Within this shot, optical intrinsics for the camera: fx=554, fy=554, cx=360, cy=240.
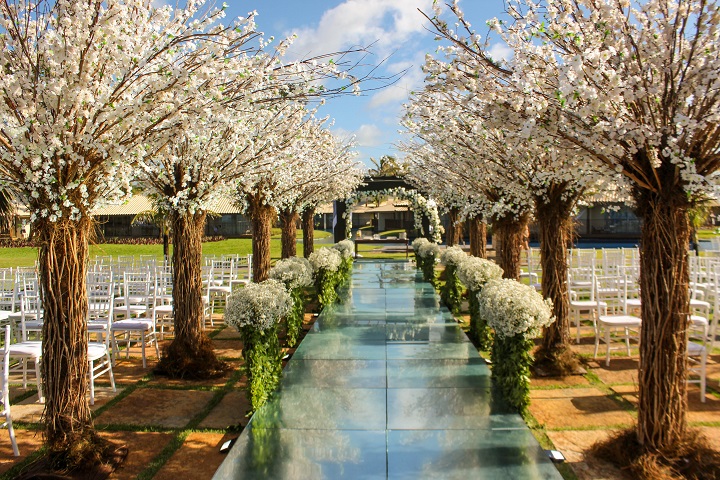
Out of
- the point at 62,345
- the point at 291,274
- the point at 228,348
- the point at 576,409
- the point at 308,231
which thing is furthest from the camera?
the point at 308,231

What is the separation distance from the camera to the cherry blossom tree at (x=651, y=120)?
3365mm

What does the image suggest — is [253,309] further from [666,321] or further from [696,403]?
[696,403]

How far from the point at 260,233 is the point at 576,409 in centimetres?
660

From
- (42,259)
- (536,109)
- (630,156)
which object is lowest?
(42,259)

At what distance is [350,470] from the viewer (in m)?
3.63

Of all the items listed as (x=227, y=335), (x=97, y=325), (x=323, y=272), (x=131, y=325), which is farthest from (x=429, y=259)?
(x=97, y=325)

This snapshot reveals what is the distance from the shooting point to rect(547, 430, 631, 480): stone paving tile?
3.89 meters

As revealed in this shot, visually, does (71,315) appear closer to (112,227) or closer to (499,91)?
(499,91)

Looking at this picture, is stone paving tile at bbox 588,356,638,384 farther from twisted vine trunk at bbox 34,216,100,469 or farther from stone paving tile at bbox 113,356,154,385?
stone paving tile at bbox 113,356,154,385

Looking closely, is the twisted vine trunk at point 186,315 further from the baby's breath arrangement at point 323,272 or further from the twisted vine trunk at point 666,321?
the twisted vine trunk at point 666,321

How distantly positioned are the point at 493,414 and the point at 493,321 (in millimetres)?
793

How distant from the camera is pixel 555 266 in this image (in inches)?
260

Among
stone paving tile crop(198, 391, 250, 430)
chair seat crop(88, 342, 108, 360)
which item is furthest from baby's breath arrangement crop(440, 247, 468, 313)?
chair seat crop(88, 342, 108, 360)

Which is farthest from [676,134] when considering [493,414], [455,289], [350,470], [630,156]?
[455,289]
